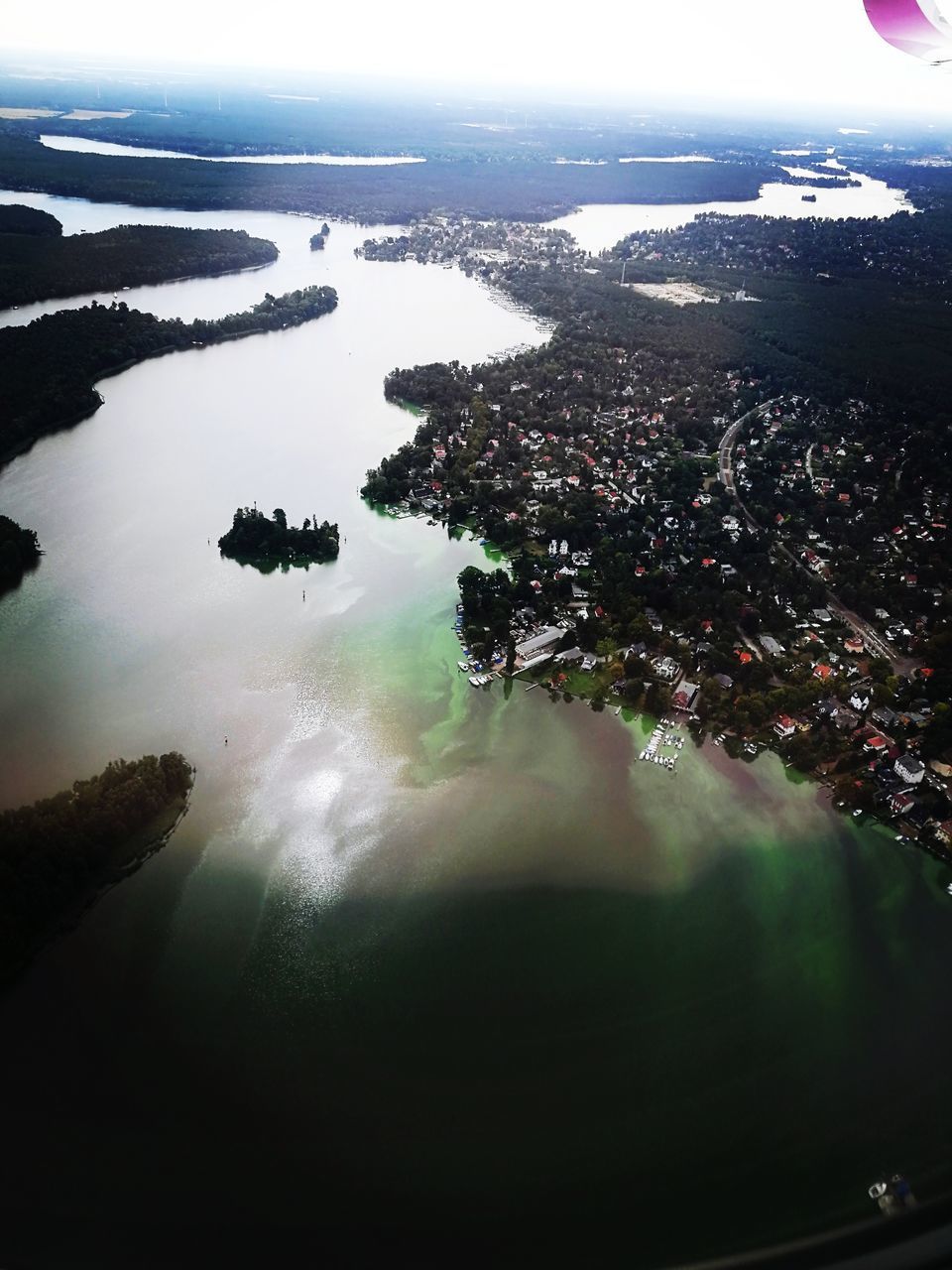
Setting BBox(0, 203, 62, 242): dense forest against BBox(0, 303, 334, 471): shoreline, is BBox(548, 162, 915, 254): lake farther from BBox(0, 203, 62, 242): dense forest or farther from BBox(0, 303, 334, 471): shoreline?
BBox(0, 203, 62, 242): dense forest

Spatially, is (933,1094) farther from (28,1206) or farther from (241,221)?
(241,221)

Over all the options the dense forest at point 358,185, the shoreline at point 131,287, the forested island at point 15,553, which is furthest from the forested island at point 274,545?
the dense forest at point 358,185

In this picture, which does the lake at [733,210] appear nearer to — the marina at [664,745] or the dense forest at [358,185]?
the dense forest at [358,185]

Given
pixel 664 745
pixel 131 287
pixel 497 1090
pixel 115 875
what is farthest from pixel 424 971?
pixel 131 287

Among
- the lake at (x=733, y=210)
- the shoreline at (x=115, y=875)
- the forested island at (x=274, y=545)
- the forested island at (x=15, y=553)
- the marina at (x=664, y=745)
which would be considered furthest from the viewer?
the lake at (x=733, y=210)

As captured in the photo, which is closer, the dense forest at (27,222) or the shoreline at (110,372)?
the shoreline at (110,372)

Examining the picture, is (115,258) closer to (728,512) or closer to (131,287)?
(131,287)

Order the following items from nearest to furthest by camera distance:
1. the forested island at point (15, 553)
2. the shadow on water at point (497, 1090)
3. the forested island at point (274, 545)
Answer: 1. the shadow on water at point (497, 1090)
2. the forested island at point (15, 553)
3. the forested island at point (274, 545)

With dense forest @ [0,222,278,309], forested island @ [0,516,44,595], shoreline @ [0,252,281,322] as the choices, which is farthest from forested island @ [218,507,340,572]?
dense forest @ [0,222,278,309]
